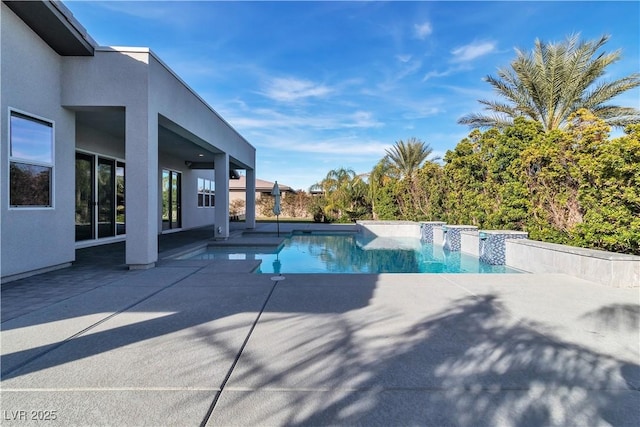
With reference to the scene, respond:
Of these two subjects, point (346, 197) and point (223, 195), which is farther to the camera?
point (346, 197)

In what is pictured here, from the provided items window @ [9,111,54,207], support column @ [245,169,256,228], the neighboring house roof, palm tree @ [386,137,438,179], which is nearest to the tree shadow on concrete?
window @ [9,111,54,207]

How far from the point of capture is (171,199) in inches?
651

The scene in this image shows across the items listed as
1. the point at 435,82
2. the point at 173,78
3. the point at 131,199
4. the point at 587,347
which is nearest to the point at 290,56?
the point at 435,82

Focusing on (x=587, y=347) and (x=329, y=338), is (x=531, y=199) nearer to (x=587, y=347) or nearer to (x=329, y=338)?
(x=587, y=347)

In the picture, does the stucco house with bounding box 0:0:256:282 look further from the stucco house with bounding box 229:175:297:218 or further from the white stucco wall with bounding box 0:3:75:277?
the stucco house with bounding box 229:175:297:218

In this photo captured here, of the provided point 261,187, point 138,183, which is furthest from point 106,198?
point 261,187

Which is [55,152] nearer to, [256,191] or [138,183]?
[138,183]

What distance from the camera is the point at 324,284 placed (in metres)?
5.98

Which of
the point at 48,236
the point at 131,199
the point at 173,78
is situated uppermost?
the point at 173,78

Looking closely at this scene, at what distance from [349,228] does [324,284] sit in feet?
46.3

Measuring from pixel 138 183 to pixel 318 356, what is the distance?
19.0 ft

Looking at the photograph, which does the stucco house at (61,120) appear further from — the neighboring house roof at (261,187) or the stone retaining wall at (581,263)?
the neighboring house roof at (261,187)

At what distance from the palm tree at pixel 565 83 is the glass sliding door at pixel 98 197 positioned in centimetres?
1613

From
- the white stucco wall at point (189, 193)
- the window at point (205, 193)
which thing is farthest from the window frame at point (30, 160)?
the window at point (205, 193)
